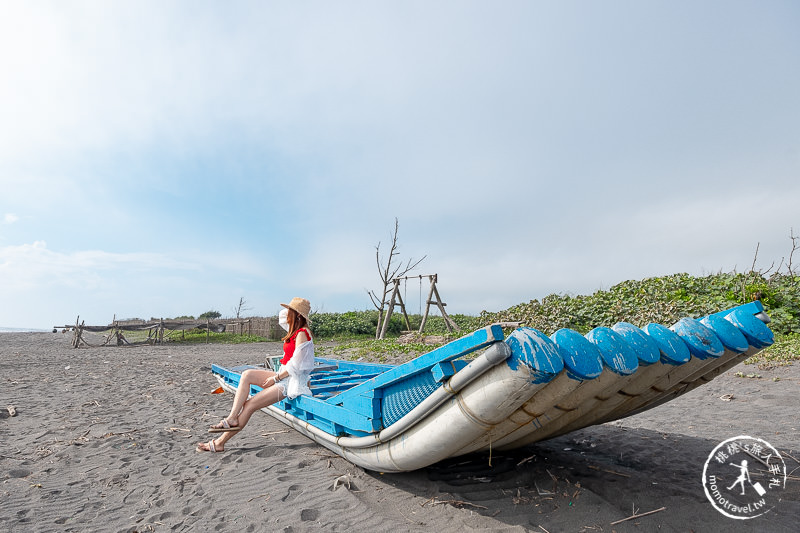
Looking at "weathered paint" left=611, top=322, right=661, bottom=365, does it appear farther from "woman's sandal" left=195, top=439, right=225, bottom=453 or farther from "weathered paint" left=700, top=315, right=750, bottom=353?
"woman's sandal" left=195, top=439, right=225, bottom=453

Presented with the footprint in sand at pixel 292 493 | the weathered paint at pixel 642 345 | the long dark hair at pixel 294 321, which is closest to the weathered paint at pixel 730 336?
the weathered paint at pixel 642 345

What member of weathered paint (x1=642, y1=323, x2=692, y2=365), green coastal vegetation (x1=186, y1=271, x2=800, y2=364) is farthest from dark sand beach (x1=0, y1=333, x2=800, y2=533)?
green coastal vegetation (x1=186, y1=271, x2=800, y2=364)

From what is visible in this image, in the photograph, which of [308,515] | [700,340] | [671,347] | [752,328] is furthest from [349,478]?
[752,328]

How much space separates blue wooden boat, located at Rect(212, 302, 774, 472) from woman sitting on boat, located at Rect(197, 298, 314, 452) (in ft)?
2.21

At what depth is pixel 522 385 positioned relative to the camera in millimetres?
2158

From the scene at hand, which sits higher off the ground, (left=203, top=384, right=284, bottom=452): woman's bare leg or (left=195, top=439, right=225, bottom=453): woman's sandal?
(left=203, top=384, right=284, bottom=452): woman's bare leg

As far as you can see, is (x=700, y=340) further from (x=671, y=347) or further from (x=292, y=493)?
(x=292, y=493)

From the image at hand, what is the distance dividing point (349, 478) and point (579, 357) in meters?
2.14

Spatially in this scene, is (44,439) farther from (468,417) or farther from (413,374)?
(468,417)

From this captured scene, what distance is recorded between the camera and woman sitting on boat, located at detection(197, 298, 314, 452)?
12.9 feet

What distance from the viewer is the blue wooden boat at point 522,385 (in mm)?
2219

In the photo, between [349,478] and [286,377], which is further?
[286,377]

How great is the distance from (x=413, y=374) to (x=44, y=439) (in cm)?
479

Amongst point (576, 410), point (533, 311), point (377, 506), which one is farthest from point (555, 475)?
point (533, 311)
